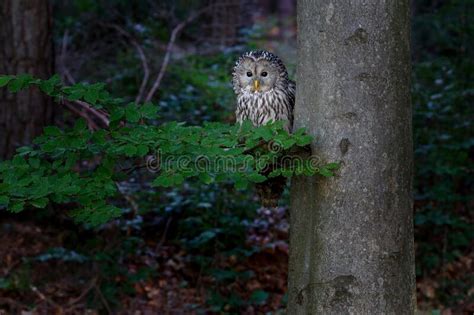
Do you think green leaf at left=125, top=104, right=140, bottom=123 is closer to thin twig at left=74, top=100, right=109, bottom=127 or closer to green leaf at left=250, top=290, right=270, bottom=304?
thin twig at left=74, top=100, right=109, bottom=127

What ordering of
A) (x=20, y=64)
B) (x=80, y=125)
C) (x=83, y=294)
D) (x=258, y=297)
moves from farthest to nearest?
(x=20, y=64)
(x=258, y=297)
(x=83, y=294)
(x=80, y=125)

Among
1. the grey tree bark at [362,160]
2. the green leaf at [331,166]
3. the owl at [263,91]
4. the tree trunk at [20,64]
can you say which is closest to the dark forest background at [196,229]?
the tree trunk at [20,64]

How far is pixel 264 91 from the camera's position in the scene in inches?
172

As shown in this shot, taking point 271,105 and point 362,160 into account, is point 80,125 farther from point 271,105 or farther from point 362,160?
point 362,160

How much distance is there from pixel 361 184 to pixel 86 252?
3.58 metres

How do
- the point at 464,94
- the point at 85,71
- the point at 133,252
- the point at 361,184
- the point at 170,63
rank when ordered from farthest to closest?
the point at 170,63, the point at 85,71, the point at 464,94, the point at 133,252, the point at 361,184

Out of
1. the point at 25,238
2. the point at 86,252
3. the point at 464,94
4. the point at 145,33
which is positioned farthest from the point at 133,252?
the point at 464,94

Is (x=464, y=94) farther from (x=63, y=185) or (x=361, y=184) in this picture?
(x=63, y=185)

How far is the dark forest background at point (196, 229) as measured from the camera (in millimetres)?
5918

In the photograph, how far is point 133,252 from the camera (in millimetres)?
6324

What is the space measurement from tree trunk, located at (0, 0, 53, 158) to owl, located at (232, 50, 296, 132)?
8.20 feet

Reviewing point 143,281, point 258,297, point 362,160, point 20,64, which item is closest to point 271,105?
point 362,160

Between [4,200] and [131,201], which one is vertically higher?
[4,200]

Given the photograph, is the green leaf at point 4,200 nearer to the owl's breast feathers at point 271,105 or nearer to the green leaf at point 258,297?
the owl's breast feathers at point 271,105
